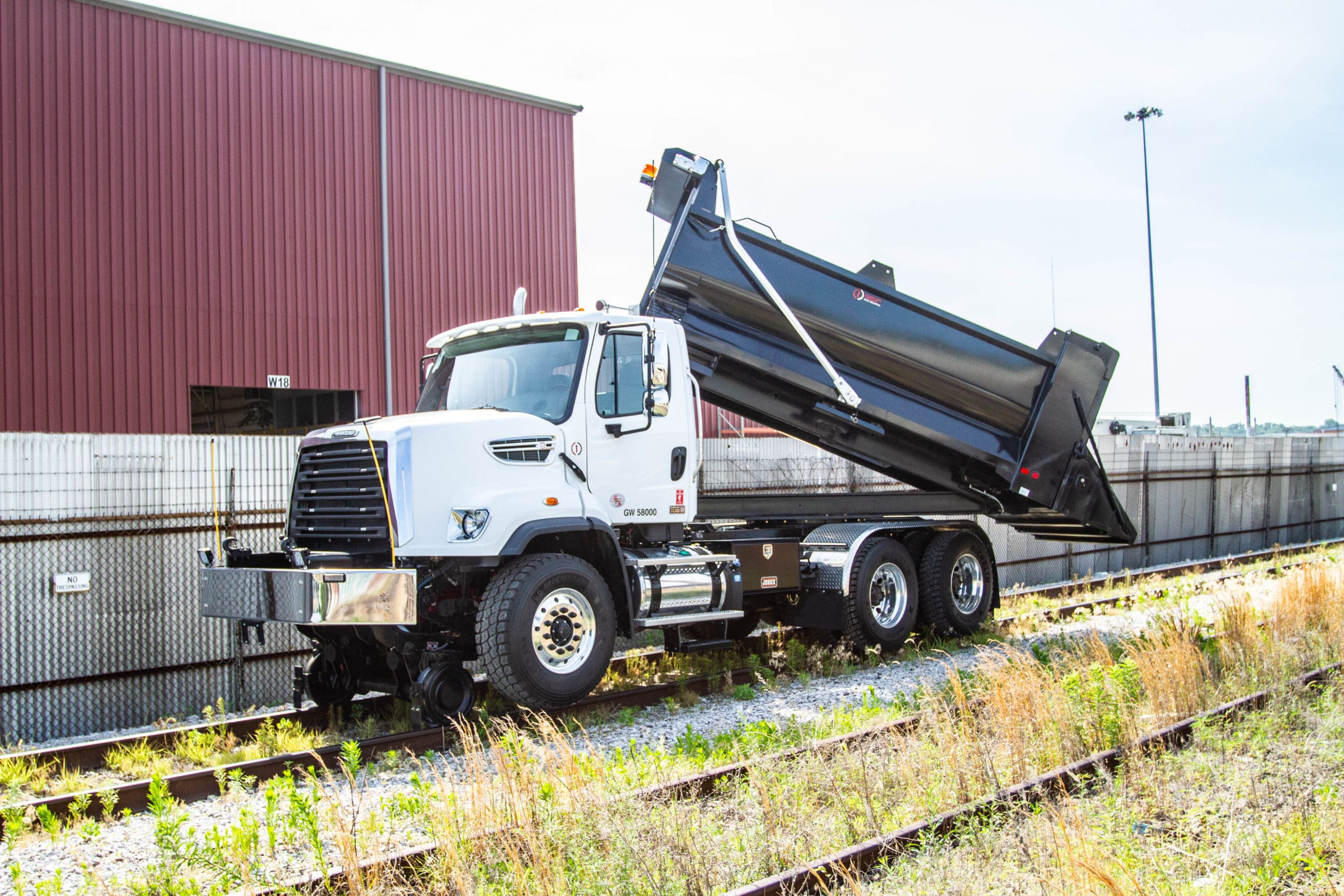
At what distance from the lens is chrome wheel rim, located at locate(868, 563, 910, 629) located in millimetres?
10094

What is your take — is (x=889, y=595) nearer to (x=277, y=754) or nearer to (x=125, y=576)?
(x=277, y=754)

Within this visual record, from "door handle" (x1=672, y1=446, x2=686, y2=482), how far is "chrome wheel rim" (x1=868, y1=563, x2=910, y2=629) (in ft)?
8.54

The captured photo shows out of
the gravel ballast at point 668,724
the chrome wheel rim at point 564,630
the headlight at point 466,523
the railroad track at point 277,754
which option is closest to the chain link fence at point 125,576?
the railroad track at point 277,754

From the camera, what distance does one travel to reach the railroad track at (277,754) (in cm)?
578

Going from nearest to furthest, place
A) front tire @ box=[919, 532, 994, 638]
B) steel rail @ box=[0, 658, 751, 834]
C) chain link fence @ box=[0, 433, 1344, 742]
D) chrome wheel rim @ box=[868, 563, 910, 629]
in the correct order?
steel rail @ box=[0, 658, 751, 834]
chain link fence @ box=[0, 433, 1344, 742]
chrome wheel rim @ box=[868, 563, 910, 629]
front tire @ box=[919, 532, 994, 638]

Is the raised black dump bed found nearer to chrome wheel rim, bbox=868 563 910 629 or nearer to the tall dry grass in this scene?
chrome wheel rim, bbox=868 563 910 629

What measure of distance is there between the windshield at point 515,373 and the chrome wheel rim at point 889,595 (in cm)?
392

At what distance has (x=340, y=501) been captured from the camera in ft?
23.5

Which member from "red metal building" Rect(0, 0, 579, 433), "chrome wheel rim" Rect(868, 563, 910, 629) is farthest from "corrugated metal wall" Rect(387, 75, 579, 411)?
"chrome wheel rim" Rect(868, 563, 910, 629)

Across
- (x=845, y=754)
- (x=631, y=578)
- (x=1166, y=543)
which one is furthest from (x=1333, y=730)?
(x=1166, y=543)

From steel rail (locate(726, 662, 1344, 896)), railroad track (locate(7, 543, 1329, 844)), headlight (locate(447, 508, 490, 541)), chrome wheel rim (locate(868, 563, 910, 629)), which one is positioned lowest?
railroad track (locate(7, 543, 1329, 844))

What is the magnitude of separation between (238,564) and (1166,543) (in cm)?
1688

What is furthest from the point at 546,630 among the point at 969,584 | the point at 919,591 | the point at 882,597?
the point at 969,584

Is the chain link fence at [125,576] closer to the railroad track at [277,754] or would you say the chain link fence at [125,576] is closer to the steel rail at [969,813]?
the railroad track at [277,754]
